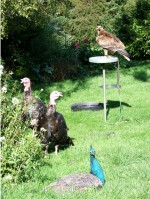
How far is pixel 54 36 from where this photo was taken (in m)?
16.5

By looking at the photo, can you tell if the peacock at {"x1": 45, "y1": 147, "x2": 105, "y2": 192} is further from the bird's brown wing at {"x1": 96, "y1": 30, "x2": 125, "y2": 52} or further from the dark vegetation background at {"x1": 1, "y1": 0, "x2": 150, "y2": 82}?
the dark vegetation background at {"x1": 1, "y1": 0, "x2": 150, "y2": 82}

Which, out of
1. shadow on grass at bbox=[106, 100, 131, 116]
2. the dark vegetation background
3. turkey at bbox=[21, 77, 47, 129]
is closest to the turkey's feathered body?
turkey at bbox=[21, 77, 47, 129]

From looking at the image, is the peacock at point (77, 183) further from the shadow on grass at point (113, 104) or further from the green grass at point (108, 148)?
the shadow on grass at point (113, 104)

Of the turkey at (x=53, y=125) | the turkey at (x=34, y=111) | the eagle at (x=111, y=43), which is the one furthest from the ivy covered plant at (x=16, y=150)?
the eagle at (x=111, y=43)

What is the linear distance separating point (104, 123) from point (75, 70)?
22.0 ft

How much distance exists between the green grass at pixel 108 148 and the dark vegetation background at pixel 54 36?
1.72 meters

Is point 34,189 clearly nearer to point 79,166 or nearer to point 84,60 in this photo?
point 79,166

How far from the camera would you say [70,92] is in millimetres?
13570

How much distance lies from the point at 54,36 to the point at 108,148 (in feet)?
32.8

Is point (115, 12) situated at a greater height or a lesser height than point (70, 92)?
greater

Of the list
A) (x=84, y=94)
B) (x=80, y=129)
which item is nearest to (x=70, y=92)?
(x=84, y=94)

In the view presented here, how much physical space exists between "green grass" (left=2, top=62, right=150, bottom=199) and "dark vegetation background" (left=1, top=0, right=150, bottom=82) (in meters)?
1.72

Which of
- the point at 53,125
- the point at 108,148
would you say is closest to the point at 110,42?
the point at 108,148

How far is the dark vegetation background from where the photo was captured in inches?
530
